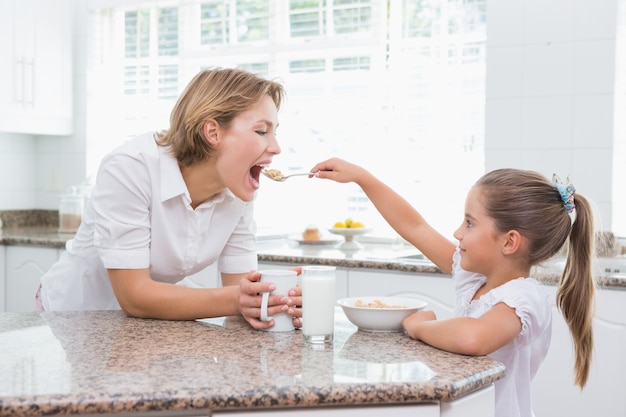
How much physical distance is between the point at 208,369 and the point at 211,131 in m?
0.66

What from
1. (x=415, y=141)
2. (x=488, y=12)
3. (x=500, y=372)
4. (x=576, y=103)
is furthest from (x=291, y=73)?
(x=500, y=372)

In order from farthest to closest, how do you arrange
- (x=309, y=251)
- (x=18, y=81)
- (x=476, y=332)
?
(x=18, y=81) → (x=309, y=251) → (x=476, y=332)

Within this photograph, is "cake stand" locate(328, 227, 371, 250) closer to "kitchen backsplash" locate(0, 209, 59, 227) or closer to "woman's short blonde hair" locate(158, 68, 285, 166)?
"woman's short blonde hair" locate(158, 68, 285, 166)

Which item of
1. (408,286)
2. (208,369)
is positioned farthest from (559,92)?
(208,369)

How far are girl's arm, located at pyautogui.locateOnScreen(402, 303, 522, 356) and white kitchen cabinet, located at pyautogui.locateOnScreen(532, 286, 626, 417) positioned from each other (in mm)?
1289

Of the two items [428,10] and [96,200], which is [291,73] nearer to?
[428,10]

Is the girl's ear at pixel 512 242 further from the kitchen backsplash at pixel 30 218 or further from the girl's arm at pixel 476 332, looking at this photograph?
the kitchen backsplash at pixel 30 218

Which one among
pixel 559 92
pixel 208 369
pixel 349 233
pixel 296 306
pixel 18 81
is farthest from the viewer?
pixel 18 81

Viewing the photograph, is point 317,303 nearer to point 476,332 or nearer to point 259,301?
point 259,301

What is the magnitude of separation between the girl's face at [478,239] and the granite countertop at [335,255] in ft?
2.61

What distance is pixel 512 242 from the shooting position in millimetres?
1507

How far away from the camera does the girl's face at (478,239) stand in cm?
152

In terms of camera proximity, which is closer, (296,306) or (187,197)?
(296,306)

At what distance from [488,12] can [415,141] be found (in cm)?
68
